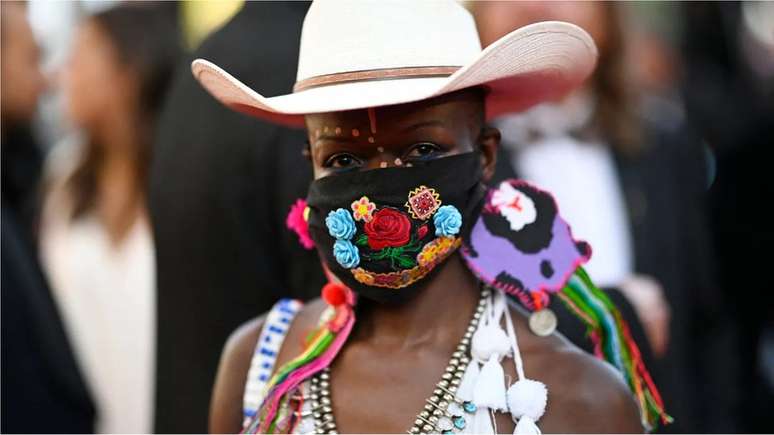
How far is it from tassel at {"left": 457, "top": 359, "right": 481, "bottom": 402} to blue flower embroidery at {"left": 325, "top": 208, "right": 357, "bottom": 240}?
1.14 feet

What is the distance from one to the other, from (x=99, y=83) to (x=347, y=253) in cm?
276

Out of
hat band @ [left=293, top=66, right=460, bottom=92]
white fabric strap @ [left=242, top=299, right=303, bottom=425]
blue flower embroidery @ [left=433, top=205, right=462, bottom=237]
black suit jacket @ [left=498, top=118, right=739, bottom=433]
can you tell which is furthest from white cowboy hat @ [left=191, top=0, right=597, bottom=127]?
black suit jacket @ [left=498, top=118, right=739, bottom=433]

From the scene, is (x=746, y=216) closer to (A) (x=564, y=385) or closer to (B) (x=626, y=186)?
(B) (x=626, y=186)

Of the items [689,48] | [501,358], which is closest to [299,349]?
[501,358]

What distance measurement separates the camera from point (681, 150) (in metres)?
4.39

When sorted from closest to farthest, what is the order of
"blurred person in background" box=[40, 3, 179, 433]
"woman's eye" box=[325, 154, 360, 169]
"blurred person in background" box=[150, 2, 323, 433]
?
1. "woman's eye" box=[325, 154, 360, 169]
2. "blurred person in background" box=[150, 2, 323, 433]
3. "blurred person in background" box=[40, 3, 179, 433]

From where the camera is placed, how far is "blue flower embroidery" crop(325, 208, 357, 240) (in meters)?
2.05


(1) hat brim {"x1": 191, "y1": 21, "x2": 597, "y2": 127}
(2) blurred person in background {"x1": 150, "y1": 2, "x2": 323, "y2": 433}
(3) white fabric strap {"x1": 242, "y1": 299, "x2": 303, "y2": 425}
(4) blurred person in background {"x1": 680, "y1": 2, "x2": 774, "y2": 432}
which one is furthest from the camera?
(4) blurred person in background {"x1": 680, "y1": 2, "x2": 774, "y2": 432}

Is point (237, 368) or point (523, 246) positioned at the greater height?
point (523, 246)

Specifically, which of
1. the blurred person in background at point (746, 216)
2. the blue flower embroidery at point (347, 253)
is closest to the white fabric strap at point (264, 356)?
→ the blue flower embroidery at point (347, 253)

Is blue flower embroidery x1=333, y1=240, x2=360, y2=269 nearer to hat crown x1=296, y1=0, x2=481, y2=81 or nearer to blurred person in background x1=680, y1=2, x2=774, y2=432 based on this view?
hat crown x1=296, y1=0, x2=481, y2=81

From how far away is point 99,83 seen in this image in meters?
4.52

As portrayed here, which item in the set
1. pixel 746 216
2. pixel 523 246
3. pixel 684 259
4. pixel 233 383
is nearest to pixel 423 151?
pixel 523 246

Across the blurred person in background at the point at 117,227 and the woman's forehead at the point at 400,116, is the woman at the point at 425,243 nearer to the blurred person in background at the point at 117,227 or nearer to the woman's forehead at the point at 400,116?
the woman's forehead at the point at 400,116
